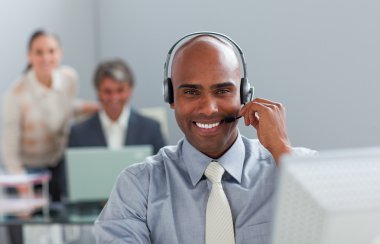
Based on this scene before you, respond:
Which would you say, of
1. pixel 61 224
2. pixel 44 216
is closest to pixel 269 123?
pixel 61 224

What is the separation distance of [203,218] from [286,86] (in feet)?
5.24

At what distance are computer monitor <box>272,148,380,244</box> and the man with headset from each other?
506mm

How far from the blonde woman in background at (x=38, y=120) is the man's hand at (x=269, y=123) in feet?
7.77

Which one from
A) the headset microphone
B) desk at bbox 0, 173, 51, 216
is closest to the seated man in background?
desk at bbox 0, 173, 51, 216

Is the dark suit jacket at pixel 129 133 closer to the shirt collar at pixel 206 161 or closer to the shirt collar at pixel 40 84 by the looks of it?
the shirt collar at pixel 40 84

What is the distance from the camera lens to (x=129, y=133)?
3.36 meters

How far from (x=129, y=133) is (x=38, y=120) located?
659 millimetres

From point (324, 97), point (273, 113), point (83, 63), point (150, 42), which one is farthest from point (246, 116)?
point (83, 63)

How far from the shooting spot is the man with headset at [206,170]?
4.37 ft

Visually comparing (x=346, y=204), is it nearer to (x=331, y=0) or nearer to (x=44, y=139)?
(x=331, y=0)

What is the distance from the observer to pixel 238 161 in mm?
1423

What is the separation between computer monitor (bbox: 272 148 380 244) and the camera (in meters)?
0.80

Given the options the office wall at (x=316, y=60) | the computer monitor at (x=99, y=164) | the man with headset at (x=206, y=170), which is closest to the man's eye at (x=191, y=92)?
the man with headset at (x=206, y=170)

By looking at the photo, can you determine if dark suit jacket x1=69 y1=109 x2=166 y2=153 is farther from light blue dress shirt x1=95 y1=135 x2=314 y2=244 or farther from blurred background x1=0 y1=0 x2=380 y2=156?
light blue dress shirt x1=95 y1=135 x2=314 y2=244
